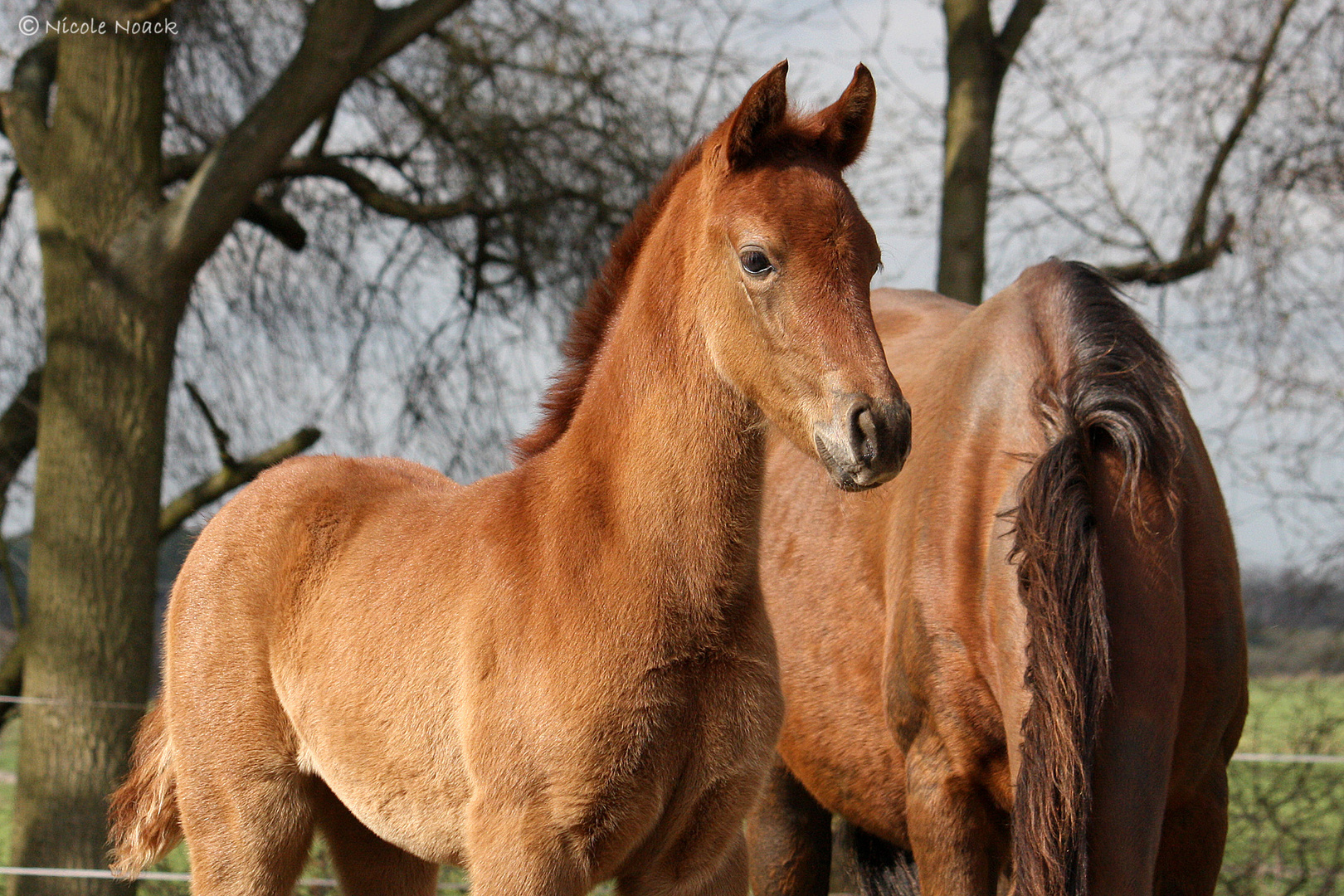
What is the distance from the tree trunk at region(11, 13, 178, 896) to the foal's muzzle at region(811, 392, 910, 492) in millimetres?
4423

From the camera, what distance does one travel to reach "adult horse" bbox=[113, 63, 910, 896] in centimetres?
202

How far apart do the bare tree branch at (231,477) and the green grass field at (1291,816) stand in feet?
6.67

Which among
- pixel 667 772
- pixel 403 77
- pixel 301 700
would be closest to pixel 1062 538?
pixel 667 772

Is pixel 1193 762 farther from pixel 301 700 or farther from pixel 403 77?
pixel 403 77

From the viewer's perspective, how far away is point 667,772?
206 cm

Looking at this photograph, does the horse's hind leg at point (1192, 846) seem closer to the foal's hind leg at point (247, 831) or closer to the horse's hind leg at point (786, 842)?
the horse's hind leg at point (786, 842)

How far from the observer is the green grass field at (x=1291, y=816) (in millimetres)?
5605

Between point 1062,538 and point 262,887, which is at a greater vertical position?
point 1062,538

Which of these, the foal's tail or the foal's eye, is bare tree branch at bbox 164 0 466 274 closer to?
the foal's tail

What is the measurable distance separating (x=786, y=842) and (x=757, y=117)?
2.84m

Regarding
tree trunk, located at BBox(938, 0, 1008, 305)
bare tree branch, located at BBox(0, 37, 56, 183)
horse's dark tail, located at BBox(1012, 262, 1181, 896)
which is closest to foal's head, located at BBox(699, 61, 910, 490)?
horse's dark tail, located at BBox(1012, 262, 1181, 896)

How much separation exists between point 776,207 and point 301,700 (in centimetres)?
149

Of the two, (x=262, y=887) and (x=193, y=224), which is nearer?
(x=262, y=887)

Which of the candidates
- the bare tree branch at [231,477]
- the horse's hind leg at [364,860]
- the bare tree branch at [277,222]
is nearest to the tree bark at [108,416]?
the bare tree branch at [231,477]
